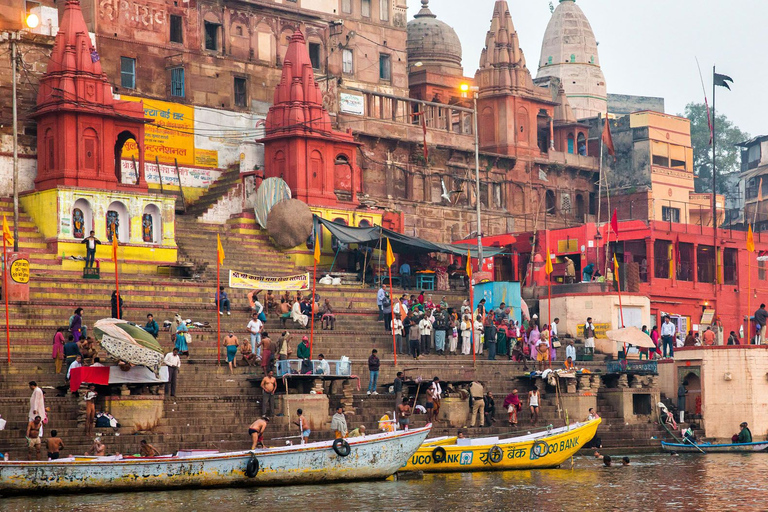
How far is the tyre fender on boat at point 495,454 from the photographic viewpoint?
27.9 metres

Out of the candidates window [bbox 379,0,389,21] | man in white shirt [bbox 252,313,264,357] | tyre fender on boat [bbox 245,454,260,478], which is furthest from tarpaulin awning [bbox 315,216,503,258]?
tyre fender on boat [bbox 245,454,260,478]

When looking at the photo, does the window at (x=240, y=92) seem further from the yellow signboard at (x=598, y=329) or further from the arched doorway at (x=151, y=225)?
the yellow signboard at (x=598, y=329)

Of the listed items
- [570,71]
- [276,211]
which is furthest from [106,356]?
[570,71]

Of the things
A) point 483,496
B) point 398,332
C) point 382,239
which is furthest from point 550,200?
point 483,496

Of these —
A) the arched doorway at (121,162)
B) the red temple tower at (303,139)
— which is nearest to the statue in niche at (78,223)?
the arched doorway at (121,162)

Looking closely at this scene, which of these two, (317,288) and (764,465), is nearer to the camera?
(764,465)

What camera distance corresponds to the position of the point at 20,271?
31.6 metres

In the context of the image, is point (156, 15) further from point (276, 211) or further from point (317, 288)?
point (317, 288)

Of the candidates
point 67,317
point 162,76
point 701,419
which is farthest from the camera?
point 162,76

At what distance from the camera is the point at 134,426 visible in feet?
88.0

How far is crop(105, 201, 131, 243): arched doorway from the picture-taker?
128ft

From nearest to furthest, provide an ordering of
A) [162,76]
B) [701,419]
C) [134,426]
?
[134,426] → [701,419] → [162,76]

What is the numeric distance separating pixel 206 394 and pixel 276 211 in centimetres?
1382

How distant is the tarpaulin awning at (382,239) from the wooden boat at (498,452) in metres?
13.0
